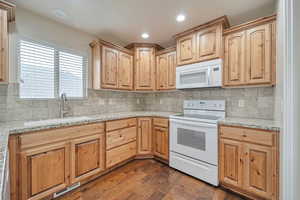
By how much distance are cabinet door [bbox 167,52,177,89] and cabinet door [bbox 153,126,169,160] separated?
905 millimetres

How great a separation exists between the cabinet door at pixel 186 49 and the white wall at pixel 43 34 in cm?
168

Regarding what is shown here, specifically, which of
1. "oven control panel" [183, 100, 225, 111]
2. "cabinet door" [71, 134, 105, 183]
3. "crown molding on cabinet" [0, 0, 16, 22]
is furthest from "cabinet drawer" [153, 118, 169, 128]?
"crown molding on cabinet" [0, 0, 16, 22]

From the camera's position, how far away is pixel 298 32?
935mm

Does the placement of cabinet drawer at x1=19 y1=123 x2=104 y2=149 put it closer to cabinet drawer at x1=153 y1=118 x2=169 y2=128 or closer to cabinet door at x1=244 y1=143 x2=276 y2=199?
cabinet drawer at x1=153 y1=118 x2=169 y2=128

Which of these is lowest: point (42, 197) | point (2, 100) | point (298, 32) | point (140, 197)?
point (140, 197)

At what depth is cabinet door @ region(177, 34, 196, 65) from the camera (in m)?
2.40

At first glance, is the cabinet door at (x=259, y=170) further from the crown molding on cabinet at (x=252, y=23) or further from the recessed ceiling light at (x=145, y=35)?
the recessed ceiling light at (x=145, y=35)

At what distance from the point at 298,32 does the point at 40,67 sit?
2.86 meters

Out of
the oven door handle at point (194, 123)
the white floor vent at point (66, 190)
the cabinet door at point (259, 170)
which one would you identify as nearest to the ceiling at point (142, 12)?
the oven door handle at point (194, 123)

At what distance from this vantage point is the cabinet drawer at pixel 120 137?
228 centimetres

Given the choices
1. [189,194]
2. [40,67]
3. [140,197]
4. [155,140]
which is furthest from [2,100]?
[189,194]

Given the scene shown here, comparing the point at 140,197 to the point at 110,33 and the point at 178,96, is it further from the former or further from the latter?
the point at 110,33

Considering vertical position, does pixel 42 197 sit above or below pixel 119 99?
below

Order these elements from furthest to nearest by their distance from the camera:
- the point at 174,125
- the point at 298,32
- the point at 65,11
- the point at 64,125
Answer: the point at 174,125
the point at 65,11
the point at 64,125
the point at 298,32
